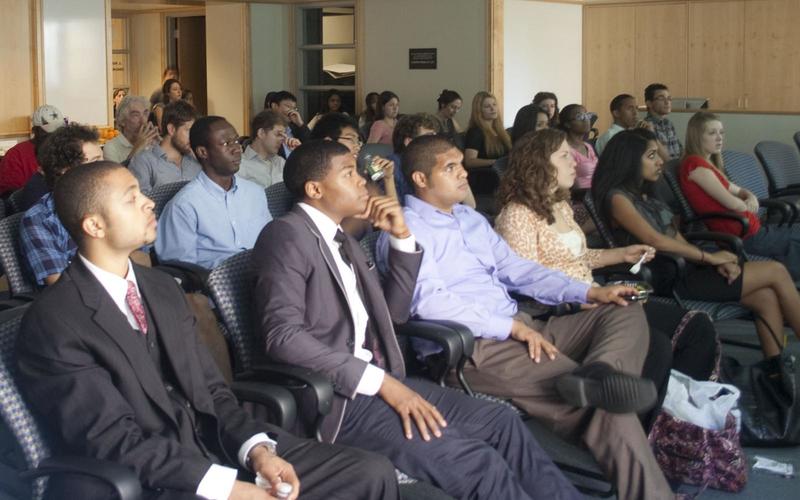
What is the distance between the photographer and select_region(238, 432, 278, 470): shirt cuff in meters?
2.44

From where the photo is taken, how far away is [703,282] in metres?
4.57

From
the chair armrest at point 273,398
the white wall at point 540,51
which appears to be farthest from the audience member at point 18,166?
the white wall at point 540,51

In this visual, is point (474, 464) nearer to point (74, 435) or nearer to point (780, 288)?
point (74, 435)

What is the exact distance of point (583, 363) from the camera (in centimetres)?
342

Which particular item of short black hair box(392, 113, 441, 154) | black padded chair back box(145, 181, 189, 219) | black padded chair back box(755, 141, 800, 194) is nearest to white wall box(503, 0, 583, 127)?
black padded chair back box(755, 141, 800, 194)

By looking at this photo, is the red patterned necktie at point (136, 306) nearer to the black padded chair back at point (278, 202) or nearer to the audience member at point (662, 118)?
the black padded chair back at point (278, 202)

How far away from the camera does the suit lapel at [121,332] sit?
2301 mm

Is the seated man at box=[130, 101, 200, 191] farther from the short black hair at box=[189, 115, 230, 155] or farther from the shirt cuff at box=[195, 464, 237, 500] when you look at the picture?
the shirt cuff at box=[195, 464, 237, 500]

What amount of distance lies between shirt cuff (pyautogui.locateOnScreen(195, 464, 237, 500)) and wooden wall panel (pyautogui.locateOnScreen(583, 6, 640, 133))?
11737 millimetres

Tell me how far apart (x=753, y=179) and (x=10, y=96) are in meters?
6.23

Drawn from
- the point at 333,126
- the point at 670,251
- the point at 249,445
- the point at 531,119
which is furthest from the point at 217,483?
the point at 531,119

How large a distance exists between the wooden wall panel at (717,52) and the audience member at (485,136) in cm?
487

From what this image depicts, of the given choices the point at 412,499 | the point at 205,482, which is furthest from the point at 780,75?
the point at 205,482

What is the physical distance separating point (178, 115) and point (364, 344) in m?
3.01
